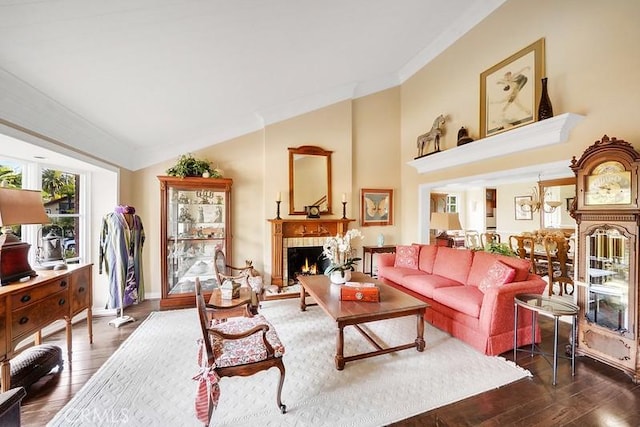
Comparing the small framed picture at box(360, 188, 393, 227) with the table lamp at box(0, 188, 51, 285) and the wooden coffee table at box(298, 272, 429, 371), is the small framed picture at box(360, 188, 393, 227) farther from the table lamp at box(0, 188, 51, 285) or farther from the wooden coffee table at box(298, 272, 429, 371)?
the table lamp at box(0, 188, 51, 285)

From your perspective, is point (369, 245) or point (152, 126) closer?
A: point (152, 126)

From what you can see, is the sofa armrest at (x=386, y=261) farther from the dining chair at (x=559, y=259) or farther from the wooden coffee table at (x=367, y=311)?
the dining chair at (x=559, y=259)

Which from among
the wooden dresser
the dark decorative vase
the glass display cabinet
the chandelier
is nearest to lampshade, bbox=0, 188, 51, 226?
the wooden dresser

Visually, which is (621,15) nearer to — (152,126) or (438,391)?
(438,391)

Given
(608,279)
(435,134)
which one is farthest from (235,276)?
(608,279)

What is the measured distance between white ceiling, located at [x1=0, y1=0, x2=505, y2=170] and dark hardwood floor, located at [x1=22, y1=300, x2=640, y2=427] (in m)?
2.20

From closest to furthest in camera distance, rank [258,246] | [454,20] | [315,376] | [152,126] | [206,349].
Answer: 1. [206,349]
2. [315,376]
3. [152,126]
4. [454,20]
5. [258,246]

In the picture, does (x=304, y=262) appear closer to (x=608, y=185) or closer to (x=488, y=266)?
(x=488, y=266)

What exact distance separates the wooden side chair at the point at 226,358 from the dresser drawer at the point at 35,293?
1.33 m

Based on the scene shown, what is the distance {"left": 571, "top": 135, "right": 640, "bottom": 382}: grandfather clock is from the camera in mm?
2230

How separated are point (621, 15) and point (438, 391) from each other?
12.4ft

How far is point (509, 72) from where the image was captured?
342 centimetres

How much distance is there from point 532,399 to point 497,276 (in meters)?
1.18

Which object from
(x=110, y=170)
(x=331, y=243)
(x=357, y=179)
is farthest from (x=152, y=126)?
(x=357, y=179)
